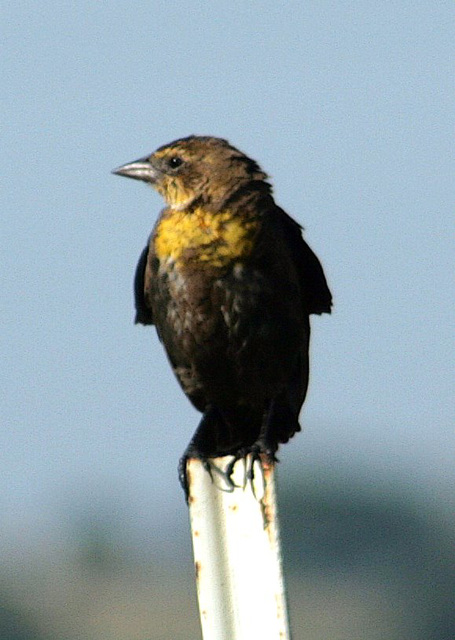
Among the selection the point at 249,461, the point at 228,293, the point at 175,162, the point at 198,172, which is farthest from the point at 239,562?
the point at 175,162

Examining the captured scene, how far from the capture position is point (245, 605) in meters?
5.04

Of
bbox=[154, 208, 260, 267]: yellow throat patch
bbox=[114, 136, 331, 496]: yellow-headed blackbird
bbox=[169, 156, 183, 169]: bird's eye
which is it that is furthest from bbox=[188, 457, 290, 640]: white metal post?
bbox=[169, 156, 183, 169]: bird's eye

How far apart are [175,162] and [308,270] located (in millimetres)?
609

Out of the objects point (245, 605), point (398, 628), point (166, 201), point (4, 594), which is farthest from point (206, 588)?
point (398, 628)

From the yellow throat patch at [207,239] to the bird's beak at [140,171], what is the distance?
448mm

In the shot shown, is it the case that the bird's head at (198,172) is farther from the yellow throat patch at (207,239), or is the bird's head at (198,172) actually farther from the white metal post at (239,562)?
the white metal post at (239,562)

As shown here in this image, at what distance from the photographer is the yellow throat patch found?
683 cm

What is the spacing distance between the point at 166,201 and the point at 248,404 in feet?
2.52

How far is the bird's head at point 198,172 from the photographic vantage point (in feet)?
23.0

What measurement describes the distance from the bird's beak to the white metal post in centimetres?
235

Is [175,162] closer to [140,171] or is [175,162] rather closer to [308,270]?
[140,171]

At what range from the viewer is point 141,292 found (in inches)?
287

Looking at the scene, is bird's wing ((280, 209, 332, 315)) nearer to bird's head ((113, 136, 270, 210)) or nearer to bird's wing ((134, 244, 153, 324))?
bird's head ((113, 136, 270, 210))

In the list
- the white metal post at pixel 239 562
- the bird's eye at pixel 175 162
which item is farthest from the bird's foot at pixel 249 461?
the bird's eye at pixel 175 162
